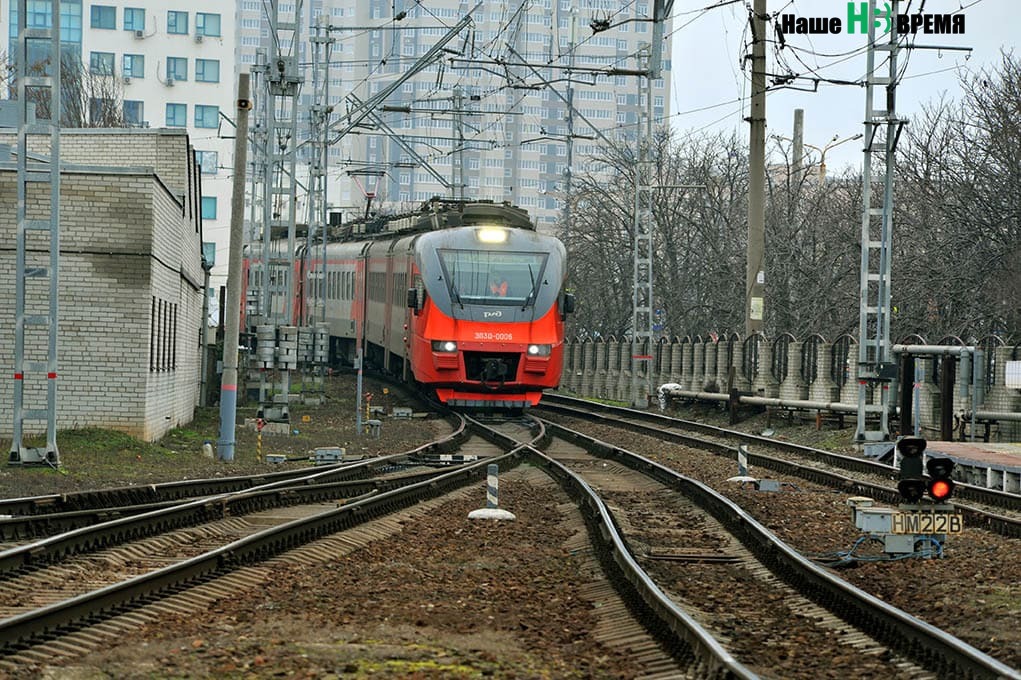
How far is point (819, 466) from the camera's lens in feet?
80.1

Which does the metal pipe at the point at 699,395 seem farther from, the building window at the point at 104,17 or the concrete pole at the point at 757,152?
the building window at the point at 104,17

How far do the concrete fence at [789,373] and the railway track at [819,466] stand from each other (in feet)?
7.50

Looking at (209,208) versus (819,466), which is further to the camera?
(209,208)

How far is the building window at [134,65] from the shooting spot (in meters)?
92.4

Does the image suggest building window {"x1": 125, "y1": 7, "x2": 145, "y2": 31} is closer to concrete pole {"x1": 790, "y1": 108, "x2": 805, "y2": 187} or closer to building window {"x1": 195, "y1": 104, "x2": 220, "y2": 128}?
building window {"x1": 195, "y1": 104, "x2": 220, "y2": 128}

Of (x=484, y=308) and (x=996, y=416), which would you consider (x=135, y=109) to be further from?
(x=996, y=416)

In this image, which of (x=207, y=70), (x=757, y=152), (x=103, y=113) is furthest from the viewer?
(x=207, y=70)

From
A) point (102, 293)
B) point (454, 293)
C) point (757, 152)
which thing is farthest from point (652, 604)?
point (757, 152)

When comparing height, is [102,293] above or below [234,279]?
below

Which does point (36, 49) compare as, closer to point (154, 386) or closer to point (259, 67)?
point (259, 67)

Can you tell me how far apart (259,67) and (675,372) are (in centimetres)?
1342

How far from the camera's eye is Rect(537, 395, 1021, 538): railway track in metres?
17.1

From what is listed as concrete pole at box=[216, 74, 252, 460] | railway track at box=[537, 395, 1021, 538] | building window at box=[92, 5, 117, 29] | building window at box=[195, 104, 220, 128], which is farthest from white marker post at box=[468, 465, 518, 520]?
building window at box=[195, 104, 220, 128]

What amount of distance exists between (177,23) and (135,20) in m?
2.31
